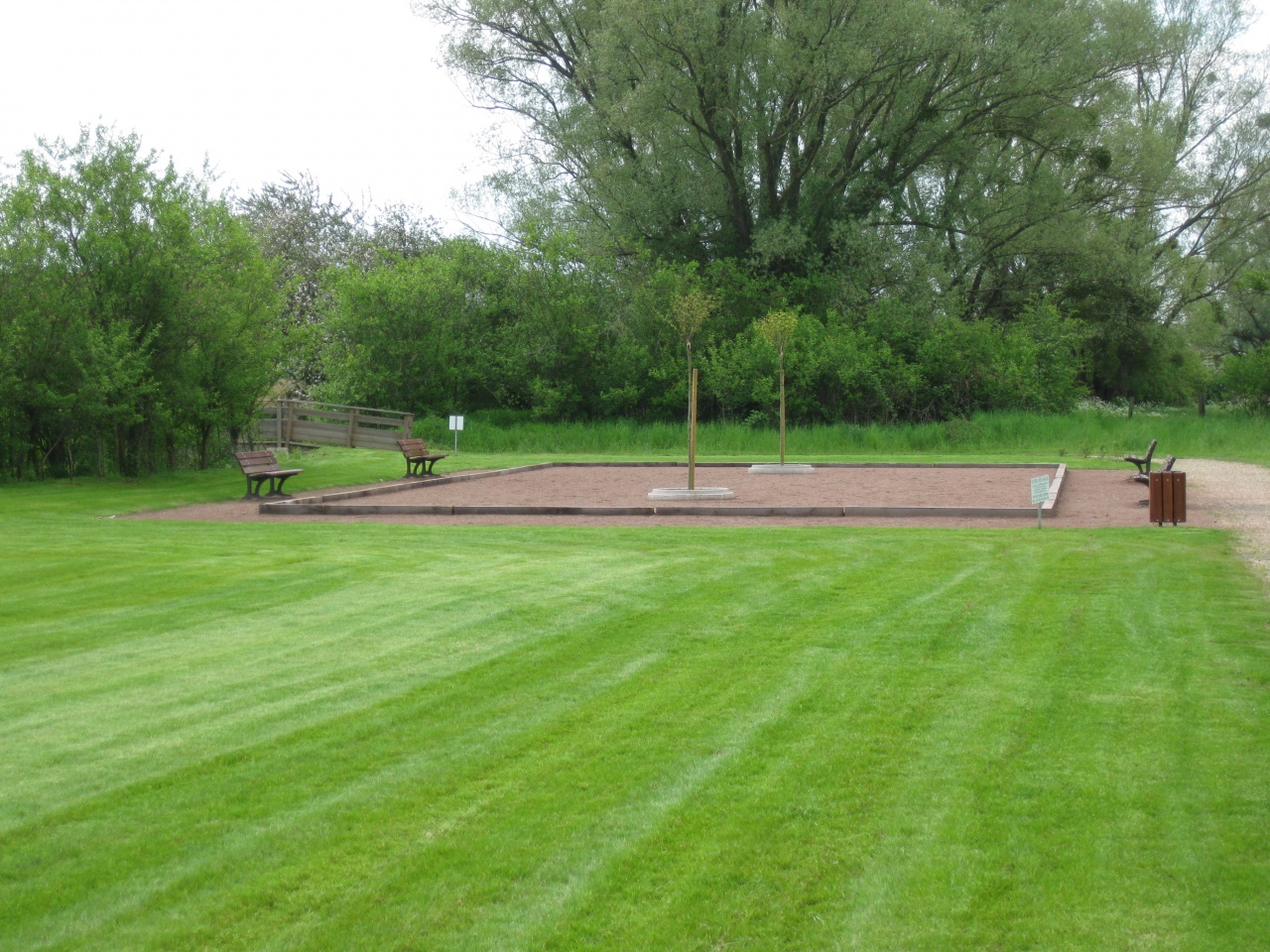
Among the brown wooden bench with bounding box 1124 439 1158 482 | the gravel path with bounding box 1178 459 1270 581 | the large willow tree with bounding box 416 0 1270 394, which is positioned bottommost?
the gravel path with bounding box 1178 459 1270 581

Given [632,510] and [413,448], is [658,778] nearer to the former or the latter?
[632,510]

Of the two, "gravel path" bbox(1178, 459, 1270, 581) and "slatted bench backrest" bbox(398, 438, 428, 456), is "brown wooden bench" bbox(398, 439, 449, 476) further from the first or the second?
"gravel path" bbox(1178, 459, 1270, 581)

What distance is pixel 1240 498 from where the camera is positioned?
1686 centimetres

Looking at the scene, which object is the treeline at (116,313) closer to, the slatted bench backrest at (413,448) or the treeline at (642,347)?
the slatted bench backrest at (413,448)

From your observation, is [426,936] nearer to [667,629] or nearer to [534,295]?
[667,629]

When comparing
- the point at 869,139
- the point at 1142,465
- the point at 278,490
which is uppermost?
the point at 869,139

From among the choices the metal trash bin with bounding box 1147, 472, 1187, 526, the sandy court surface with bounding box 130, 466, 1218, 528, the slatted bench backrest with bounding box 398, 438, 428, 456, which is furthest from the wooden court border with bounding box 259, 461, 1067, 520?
the slatted bench backrest with bounding box 398, 438, 428, 456

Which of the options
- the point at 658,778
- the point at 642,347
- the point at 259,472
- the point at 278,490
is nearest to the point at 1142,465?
the point at 278,490

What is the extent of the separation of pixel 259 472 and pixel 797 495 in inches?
327

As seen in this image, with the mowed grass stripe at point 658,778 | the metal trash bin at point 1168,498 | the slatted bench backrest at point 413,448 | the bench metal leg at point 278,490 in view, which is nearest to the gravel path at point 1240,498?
the metal trash bin at point 1168,498

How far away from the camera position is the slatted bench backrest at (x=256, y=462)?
18.8m

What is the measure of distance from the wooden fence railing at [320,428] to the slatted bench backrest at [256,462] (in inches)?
508

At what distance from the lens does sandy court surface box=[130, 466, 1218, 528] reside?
1452 centimetres

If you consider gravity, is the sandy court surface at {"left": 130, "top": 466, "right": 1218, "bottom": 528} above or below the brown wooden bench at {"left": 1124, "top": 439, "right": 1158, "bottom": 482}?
below
